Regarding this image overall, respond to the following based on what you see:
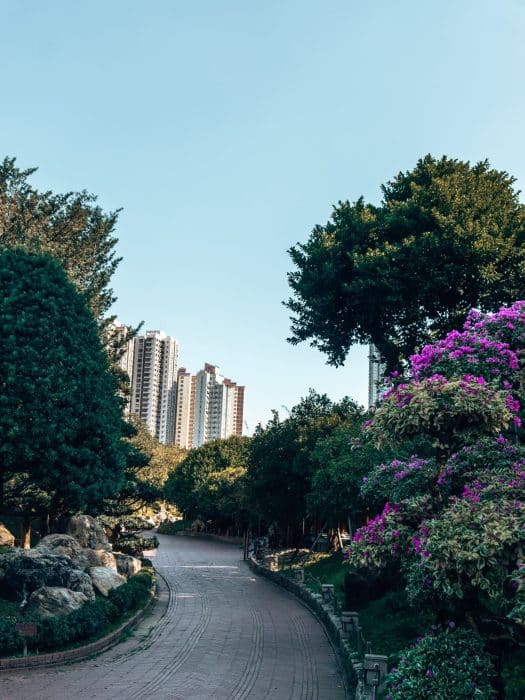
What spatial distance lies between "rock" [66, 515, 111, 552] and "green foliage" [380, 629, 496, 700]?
831 inches

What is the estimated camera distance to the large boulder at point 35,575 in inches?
759

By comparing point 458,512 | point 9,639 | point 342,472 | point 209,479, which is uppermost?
point 342,472

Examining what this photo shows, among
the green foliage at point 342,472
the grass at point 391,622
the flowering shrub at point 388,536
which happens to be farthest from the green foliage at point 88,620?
the flowering shrub at point 388,536

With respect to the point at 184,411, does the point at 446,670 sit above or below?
below

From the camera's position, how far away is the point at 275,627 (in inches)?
814

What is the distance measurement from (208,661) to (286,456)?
21.7m

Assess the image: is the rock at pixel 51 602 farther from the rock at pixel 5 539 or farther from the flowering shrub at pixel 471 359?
the rock at pixel 5 539

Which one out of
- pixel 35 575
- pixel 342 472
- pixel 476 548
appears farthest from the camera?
pixel 342 472

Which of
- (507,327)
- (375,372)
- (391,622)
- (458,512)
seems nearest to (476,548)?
(458,512)

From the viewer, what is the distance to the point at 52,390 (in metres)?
22.6

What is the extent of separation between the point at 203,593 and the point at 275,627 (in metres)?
8.13

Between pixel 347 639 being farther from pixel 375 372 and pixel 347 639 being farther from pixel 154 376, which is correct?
pixel 154 376

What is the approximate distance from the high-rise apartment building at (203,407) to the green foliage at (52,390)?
12458 cm

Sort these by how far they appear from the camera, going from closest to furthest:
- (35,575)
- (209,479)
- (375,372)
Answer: (35,575), (209,479), (375,372)
